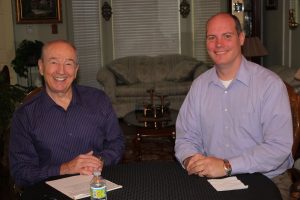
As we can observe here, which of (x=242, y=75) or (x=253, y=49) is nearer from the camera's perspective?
(x=242, y=75)

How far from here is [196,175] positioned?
5.77 feet

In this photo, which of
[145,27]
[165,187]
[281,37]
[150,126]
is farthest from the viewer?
[145,27]

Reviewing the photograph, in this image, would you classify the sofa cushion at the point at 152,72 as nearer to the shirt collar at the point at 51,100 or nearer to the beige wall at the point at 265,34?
the beige wall at the point at 265,34

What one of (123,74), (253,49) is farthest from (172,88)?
(253,49)

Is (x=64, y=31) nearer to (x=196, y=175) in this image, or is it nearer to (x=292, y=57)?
(x=292, y=57)

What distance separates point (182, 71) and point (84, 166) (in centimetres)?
505

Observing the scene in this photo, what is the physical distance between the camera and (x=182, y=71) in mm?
6773

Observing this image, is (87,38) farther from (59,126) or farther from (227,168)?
(227,168)

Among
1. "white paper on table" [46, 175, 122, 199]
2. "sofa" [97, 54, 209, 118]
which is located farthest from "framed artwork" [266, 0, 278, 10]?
"white paper on table" [46, 175, 122, 199]

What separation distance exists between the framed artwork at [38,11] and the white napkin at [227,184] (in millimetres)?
5611

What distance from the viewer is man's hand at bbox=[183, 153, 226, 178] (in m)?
1.73

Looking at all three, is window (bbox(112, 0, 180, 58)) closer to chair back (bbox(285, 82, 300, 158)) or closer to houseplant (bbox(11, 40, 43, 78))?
houseplant (bbox(11, 40, 43, 78))

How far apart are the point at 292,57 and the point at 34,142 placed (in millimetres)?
4388

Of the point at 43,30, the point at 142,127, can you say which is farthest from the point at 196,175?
the point at 43,30
